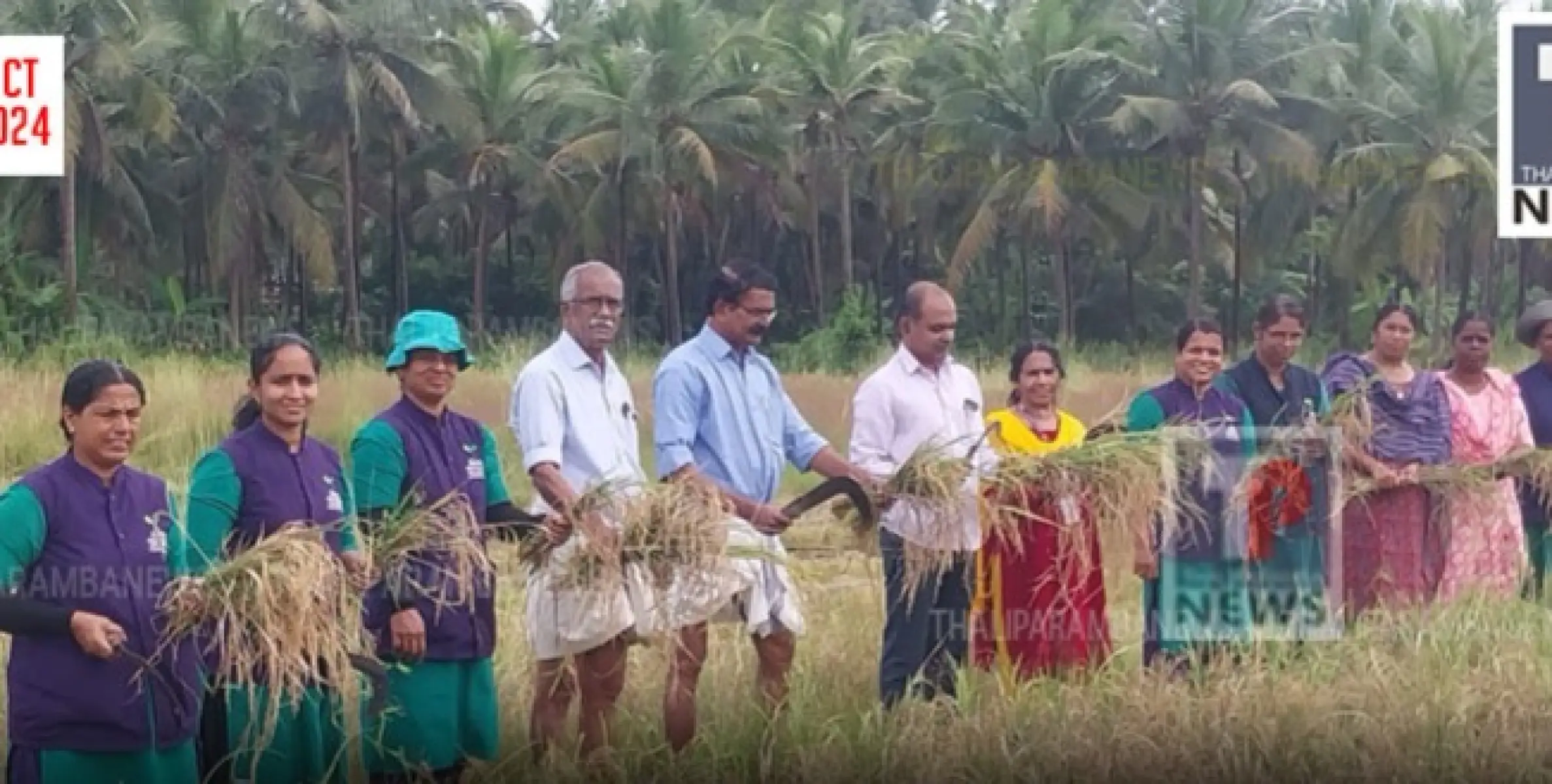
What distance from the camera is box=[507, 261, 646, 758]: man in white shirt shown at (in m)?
4.00

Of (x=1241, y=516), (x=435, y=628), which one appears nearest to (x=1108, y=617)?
(x=1241, y=516)

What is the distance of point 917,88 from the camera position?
6.52 meters

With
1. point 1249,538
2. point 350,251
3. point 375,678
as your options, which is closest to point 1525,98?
point 1249,538

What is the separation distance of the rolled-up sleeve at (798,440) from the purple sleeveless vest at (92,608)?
156cm

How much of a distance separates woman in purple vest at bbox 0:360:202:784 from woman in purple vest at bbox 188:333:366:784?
13 cm

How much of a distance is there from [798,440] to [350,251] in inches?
90.7

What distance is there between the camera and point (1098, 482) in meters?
4.38

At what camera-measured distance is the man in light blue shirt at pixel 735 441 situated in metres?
4.16

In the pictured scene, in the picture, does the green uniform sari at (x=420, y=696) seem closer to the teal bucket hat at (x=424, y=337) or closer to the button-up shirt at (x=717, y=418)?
the teal bucket hat at (x=424, y=337)

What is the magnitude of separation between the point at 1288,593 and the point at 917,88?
2.41 metres

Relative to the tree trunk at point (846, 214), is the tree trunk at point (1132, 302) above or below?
below

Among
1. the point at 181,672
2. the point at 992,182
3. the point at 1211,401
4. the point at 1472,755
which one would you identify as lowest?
the point at 1472,755

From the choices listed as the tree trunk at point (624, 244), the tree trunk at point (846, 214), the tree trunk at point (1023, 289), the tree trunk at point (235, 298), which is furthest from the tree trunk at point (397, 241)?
the tree trunk at point (1023, 289)

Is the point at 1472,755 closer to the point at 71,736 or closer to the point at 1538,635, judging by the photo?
the point at 1538,635
